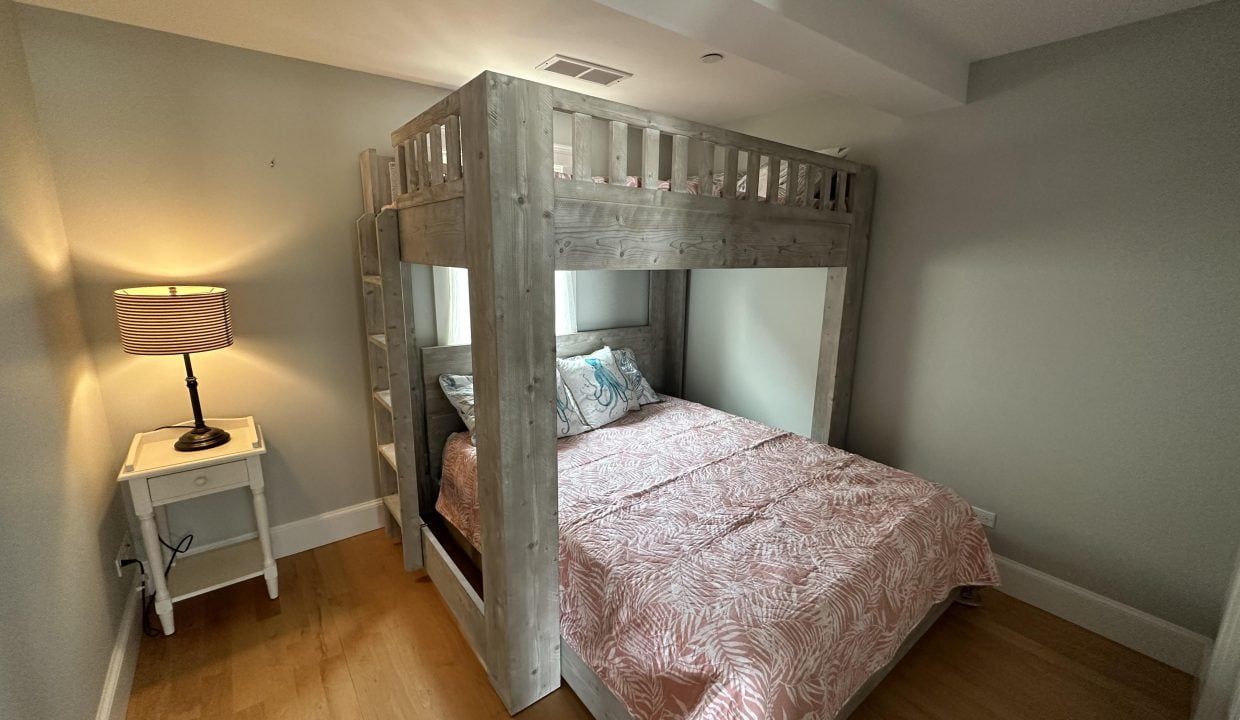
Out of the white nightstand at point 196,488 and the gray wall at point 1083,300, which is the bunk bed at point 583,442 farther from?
the white nightstand at point 196,488

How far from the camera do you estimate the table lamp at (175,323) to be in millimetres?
1707

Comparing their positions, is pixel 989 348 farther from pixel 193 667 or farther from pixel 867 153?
pixel 193 667

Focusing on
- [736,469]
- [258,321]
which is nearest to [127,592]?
[258,321]

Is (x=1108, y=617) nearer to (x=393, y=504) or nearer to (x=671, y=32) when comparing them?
(x=671, y=32)

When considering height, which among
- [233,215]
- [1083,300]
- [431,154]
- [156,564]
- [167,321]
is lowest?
[156,564]

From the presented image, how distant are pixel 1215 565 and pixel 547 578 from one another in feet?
7.70

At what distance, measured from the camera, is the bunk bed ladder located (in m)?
2.06

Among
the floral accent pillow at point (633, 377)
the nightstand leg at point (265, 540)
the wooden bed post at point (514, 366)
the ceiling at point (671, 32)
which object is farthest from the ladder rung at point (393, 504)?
the ceiling at point (671, 32)

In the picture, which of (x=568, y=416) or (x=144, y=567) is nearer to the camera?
(x=144, y=567)

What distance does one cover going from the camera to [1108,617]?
76.5 inches

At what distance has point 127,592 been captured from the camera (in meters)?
1.88

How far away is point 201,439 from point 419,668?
123 cm

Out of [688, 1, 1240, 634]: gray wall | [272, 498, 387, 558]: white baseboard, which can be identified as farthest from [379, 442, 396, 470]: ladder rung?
[688, 1, 1240, 634]: gray wall

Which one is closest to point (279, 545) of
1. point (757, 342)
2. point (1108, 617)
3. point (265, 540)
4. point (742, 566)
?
point (265, 540)
